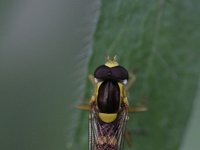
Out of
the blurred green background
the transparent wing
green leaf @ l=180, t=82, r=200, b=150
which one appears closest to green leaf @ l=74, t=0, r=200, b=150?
the blurred green background

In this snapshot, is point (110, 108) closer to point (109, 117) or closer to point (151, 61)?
point (109, 117)

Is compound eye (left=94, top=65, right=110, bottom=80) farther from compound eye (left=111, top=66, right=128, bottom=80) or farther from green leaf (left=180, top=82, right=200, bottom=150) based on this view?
green leaf (left=180, top=82, right=200, bottom=150)

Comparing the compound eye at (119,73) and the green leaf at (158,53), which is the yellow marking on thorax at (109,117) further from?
the green leaf at (158,53)

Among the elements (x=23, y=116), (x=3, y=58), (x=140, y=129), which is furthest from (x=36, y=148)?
(x=140, y=129)

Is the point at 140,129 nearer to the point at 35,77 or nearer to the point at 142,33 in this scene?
the point at 142,33

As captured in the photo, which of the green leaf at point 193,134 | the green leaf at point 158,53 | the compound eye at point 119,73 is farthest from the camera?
the compound eye at point 119,73

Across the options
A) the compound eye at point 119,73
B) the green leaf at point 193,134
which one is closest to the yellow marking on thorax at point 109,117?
the compound eye at point 119,73

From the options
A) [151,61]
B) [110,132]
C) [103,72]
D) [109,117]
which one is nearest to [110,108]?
[109,117]
